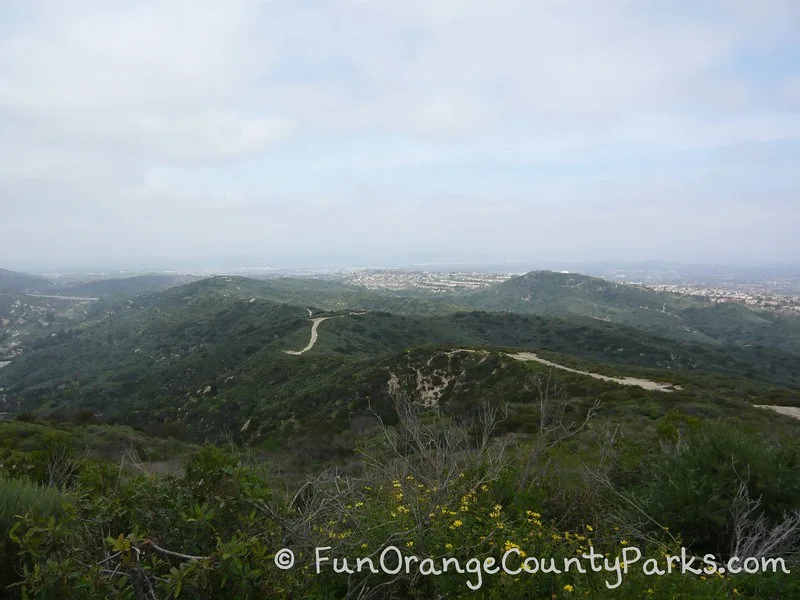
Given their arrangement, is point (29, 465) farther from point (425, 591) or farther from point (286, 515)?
point (425, 591)

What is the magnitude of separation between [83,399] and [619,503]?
74514mm

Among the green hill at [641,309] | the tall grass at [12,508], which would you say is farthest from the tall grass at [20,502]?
the green hill at [641,309]

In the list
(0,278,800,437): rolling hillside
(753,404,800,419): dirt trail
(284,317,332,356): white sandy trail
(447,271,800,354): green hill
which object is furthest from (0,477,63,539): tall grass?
(447,271,800,354): green hill

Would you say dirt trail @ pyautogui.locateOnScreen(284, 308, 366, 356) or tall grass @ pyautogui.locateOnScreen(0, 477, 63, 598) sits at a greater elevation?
tall grass @ pyautogui.locateOnScreen(0, 477, 63, 598)

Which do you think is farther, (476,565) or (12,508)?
(476,565)

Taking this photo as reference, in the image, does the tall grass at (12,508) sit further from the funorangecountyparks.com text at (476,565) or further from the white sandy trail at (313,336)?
the white sandy trail at (313,336)

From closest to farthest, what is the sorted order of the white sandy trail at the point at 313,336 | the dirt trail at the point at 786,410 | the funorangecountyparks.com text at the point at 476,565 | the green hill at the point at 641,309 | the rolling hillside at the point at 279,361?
the funorangecountyparks.com text at the point at 476,565 < the dirt trail at the point at 786,410 < the rolling hillside at the point at 279,361 < the white sandy trail at the point at 313,336 < the green hill at the point at 641,309

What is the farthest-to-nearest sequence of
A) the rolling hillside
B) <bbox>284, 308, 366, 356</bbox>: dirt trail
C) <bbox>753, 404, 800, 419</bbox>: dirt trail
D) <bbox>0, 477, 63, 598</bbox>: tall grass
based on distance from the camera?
1. <bbox>284, 308, 366, 356</bbox>: dirt trail
2. the rolling hillside
3. <bbox>753, 404, 800, 419</bbox>: dirt trail
4. <bbox>0, 477, 63, 598</bbox>: tall grass

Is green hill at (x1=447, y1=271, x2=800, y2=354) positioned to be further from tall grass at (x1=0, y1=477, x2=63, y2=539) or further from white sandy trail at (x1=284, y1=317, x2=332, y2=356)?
tall grass at (x1=0, y1=477, x2=63, y2=539)

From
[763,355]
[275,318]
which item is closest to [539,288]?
[763,355]

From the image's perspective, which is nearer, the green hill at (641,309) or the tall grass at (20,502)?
the tall grass at (20,502)

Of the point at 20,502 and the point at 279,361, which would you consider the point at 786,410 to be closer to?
the point at 20,502

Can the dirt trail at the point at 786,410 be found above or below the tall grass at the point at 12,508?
below

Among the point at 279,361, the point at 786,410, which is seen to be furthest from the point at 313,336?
the point at 786,410
